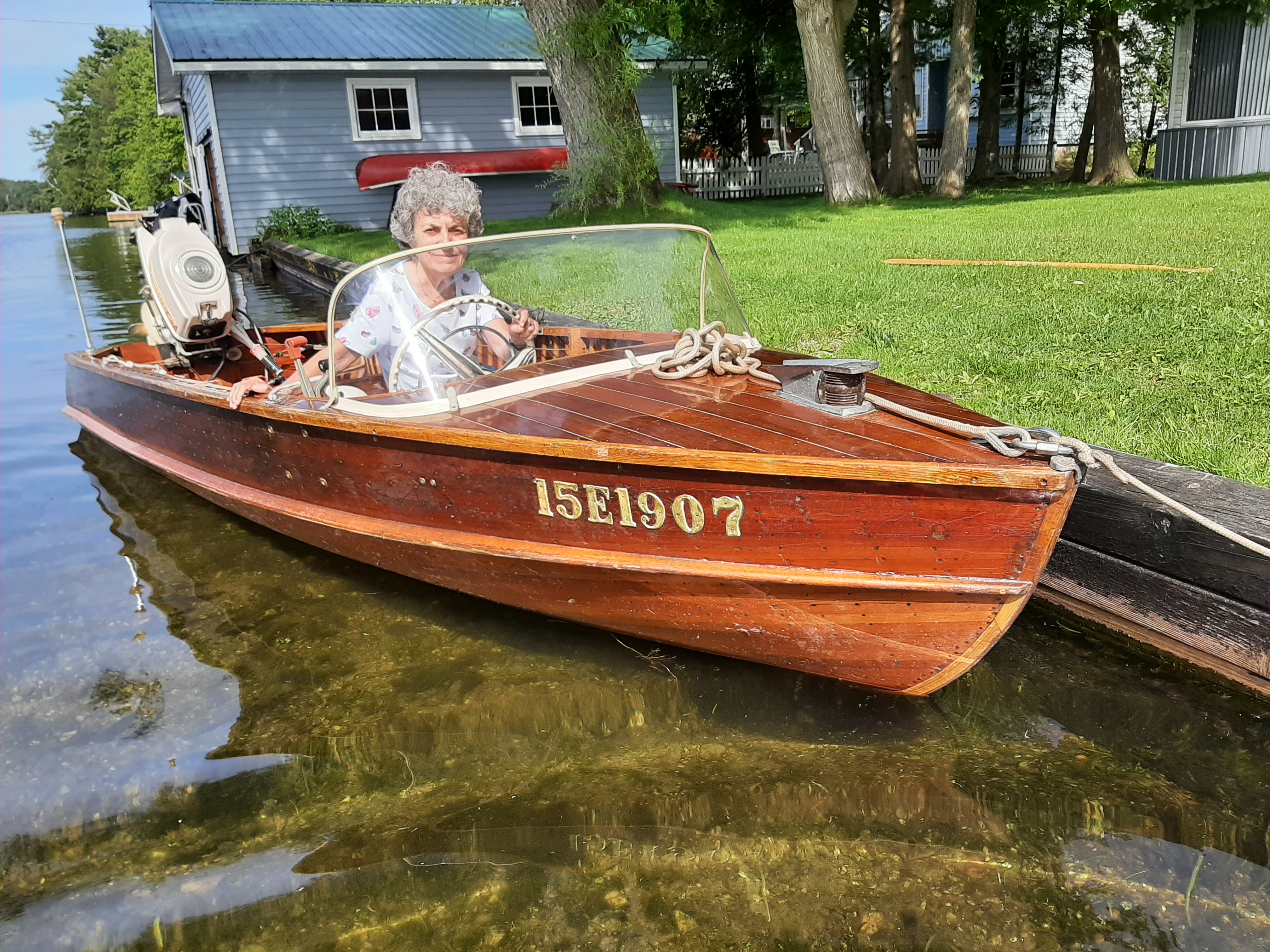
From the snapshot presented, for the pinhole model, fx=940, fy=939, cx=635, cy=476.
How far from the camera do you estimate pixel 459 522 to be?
3705 millimetres

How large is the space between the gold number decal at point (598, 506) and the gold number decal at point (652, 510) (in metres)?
0.12

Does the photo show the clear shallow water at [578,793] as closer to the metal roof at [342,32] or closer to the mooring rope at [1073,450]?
the mooring rope at [1073,450]

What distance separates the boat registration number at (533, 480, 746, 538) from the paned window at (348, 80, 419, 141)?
18.1m

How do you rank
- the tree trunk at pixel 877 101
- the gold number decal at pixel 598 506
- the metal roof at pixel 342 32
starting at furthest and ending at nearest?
the tree trunk at pixel 877 101
the metal roof at pixel 342 32
the gold number decal at pixel 598 506

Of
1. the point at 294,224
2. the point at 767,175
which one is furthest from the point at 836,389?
the point at 767,175

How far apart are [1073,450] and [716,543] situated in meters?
1.11

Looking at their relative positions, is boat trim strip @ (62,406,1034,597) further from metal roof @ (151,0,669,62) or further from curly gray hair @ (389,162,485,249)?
metal roof @ (151,0,669,62)

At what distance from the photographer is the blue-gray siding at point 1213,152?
17703mm

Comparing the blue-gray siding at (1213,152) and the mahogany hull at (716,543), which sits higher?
the blue-gray siding at (1213,152)

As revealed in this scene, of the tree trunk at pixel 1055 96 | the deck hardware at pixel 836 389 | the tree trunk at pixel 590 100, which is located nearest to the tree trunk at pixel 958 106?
the tree trunk at pixel 590 100

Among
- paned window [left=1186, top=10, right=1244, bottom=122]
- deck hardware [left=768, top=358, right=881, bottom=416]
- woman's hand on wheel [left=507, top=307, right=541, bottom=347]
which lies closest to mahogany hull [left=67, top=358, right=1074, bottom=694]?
deck hardware [left=768, top=358, right=881, bottom=416]

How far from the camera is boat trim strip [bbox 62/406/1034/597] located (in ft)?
9.36

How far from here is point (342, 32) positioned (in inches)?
778

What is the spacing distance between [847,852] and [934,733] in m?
0.73
